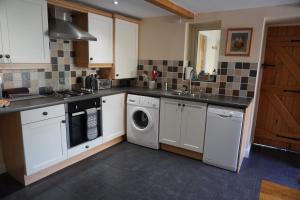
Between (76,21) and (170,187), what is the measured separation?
8.43 feet

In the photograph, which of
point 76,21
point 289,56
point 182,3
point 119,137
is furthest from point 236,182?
point 76,21

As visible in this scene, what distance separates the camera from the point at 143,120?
3.46 metres

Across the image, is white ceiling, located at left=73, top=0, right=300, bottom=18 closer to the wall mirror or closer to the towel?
the wall mirror

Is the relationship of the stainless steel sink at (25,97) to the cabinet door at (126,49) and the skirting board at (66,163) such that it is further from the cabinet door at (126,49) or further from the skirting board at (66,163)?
the cabinet door at (126,49)

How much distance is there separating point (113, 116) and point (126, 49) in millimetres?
1207

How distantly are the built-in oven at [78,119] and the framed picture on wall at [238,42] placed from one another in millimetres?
2031

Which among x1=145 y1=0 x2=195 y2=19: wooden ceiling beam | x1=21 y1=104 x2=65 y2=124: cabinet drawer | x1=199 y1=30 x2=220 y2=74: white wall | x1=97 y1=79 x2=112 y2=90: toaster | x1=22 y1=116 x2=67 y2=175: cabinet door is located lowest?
x1=22 y1=116 x2=67 y2=175: cabinet door

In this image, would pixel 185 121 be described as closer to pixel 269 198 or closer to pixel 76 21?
pixel 269 198

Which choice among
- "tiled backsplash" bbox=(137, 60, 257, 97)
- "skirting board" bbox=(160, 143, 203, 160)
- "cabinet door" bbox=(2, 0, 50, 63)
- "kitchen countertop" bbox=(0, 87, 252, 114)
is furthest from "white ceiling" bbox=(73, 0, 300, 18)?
"skirting board" bbox=(160, 143, 203, 160)

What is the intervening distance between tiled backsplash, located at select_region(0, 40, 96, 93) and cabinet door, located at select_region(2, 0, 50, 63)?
33 centimetres

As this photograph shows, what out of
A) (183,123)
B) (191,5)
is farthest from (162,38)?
(183,123)

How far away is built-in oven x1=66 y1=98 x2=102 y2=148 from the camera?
2545mm

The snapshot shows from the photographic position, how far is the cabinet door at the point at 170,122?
2979 millimetres

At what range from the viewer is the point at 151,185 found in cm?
234
